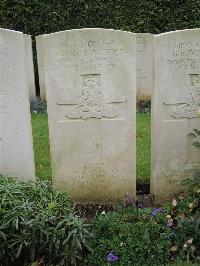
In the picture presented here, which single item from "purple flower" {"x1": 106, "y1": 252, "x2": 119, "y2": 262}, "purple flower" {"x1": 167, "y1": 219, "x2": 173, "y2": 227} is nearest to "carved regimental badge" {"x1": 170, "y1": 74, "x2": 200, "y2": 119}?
"purple flower" {"x1": 167, "y1": 219, "x2": 173, "y2": 227}

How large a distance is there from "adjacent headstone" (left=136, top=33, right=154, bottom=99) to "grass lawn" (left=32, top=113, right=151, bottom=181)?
904 millimetres

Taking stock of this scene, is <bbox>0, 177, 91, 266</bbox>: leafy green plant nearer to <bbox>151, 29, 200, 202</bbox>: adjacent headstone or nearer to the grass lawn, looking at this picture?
<bbox>151, 29, 200, 202</bbox>: adjacent headstone

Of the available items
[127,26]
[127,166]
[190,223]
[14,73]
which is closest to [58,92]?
[14,73]

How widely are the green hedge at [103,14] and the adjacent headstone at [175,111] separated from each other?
5.92m

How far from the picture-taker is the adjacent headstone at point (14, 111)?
404 cm

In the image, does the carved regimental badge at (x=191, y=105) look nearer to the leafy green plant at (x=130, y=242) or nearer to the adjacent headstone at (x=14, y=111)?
the leafy green plant at (x=130, y=242)

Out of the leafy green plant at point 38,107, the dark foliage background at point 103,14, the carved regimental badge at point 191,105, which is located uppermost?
the dark foliage background at point 103,14

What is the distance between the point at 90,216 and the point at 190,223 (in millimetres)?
1086

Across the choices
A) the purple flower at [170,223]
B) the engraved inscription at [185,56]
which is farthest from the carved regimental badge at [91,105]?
the purple flower at [170,223]

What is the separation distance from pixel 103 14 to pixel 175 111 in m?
6.14

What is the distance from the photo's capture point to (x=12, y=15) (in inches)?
398

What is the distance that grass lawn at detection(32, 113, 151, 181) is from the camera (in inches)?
220

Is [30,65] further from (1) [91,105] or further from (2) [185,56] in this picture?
(2) [185,56]

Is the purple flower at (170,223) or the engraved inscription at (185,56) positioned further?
the engraved inscription at (185,56)
